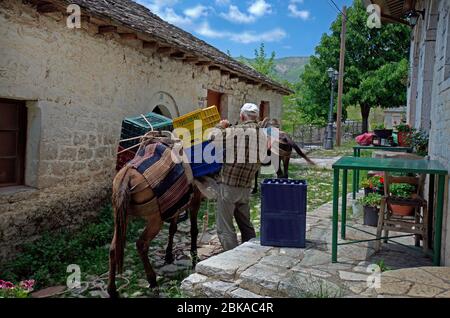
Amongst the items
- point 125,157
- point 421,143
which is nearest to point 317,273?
point 125,157

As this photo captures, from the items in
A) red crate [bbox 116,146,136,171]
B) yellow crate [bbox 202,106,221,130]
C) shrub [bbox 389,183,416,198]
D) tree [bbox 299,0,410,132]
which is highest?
tree [bbox 299,0,410,132]

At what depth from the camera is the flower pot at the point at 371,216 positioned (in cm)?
520

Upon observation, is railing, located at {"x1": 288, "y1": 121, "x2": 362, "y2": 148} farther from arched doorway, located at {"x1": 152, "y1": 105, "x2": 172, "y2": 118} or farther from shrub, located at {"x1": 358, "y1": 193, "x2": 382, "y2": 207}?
shrub, located at {"x1": 358, "y1": 193, "x2": 382, "y2": 207}

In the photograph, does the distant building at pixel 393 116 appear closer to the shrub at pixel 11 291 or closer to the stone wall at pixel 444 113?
the stone wall at pixel 444 113

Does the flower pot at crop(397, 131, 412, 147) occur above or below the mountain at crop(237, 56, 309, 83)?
below

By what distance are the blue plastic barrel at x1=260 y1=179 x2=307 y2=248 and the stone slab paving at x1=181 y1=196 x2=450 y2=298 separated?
0.12m

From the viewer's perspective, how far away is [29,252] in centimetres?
503

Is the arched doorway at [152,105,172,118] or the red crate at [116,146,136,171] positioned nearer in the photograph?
the red crate at [116,146,136,171]

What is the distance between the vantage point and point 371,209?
17.1ft

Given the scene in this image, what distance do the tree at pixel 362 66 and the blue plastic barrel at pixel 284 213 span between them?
20.2 metres

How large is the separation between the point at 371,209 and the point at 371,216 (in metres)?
0.11

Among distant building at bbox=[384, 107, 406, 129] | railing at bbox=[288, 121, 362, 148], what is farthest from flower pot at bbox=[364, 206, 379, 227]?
railing at bbox=[288, 121, 362, 148]

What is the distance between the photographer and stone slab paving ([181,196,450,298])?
273 centimetres

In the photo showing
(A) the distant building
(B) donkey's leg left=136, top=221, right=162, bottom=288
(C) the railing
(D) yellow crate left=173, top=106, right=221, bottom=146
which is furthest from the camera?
(C) the railing
